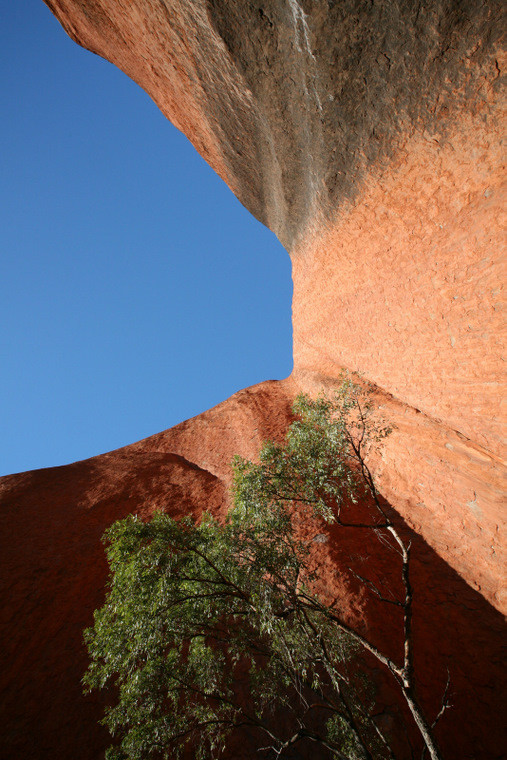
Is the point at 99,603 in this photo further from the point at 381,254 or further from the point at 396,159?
the point at 396,159

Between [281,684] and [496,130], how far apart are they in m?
14.4

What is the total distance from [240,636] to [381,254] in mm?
12185

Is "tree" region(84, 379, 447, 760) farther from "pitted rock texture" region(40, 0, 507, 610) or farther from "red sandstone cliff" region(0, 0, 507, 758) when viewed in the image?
"pitted rock texture" region(40, 0, 507, 610)

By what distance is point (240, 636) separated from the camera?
7379mm

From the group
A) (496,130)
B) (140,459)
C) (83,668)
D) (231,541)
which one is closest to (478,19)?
(496,130)

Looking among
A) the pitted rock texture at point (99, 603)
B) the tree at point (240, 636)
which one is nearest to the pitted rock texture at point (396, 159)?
the pitted rock texture at point (99, 603)

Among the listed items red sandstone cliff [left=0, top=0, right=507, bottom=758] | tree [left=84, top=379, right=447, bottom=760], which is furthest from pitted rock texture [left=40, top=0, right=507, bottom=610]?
tree [left=84, top=379, right=447, bottom=760]

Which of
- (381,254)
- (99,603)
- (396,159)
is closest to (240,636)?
(99,603)

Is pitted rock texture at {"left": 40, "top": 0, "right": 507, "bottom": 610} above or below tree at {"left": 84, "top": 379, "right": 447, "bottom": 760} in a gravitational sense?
above

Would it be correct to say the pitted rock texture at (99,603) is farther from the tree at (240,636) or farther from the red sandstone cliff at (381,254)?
the tree at (240,636)

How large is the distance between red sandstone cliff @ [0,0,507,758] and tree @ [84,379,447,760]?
2458 mm

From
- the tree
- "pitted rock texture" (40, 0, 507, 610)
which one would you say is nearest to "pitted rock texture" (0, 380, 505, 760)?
the tree

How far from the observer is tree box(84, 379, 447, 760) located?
630 centimetres

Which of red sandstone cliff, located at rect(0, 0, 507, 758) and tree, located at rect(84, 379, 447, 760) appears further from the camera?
red sandstone cliff, located at rect(0, 0, 507, 758)
